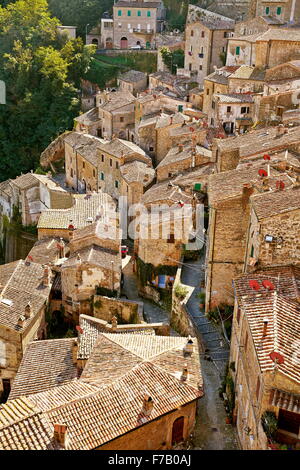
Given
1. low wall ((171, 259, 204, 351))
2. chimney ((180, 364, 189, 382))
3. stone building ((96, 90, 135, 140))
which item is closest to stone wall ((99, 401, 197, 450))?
chimney ((180, 364, 189, 382))

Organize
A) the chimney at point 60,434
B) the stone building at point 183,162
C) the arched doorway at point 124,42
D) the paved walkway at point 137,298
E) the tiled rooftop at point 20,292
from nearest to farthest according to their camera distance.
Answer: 1. the chimney at point 60,434
2. the tiled rooftop at point 20,292
3. the paved walkway at point 137,298
4. the stone building at point 183,162
5. the arched doorway at point 124,42

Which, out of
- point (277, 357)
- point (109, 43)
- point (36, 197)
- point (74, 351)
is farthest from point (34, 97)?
point (277, 357)

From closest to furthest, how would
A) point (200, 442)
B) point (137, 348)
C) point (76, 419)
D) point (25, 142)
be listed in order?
point (76, 419)
point (200, 442)
point (137, 348)
point (25, 142)

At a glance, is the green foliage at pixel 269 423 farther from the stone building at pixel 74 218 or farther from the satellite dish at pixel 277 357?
the stone building at pixel 74 218

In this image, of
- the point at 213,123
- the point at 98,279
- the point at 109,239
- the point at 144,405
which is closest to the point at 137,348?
the point at 144,405

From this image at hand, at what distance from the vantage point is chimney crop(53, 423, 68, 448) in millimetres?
16484

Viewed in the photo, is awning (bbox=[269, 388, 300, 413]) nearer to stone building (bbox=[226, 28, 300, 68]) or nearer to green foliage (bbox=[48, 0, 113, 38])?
stone building (bbox=[226, 28, 300, 68])

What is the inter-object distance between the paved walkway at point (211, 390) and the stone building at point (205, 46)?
35.2 m

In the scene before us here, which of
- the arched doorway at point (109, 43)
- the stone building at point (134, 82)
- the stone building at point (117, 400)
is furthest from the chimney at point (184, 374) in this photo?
the arched doorway at point (109, 43)

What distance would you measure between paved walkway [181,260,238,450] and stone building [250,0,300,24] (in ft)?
120

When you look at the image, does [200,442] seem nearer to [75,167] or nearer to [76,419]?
[76,419]

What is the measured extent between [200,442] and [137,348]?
399 centimetres

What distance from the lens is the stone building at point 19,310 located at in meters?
26.3

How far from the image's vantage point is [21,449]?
16188 millimetres
